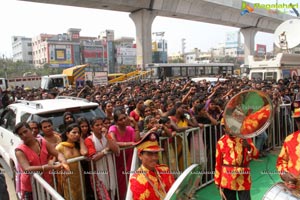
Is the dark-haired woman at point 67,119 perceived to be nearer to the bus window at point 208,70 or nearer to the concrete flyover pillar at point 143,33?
the concrete flyover pillar at point 143,33

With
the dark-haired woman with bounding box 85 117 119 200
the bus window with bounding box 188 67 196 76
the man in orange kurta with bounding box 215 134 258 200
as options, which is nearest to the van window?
the bus window with bounding box 188 67 196 76

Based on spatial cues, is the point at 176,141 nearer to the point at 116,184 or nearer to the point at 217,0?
the point at 116,184

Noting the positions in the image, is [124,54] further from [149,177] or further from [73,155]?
[149,177]

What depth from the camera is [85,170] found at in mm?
3463

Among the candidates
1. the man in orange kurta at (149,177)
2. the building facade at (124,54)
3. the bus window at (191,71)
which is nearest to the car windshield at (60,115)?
the man in orange kurta at (149,177)

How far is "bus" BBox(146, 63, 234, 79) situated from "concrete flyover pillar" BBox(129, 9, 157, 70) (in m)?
1.75

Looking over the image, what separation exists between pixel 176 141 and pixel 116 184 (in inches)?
41.5

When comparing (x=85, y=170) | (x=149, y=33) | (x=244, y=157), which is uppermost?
(x=149, y=33)

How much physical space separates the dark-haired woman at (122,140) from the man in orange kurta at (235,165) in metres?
1.18

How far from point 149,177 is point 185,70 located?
2661 centimetres

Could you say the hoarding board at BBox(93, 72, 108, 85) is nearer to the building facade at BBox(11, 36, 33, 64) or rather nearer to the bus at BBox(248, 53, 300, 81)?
the bus at BBox(248, 53, 300, 81)

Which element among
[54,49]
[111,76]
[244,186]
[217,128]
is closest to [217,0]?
[111,76]

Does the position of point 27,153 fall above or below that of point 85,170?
above

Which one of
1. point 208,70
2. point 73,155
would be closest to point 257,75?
point 208,70
